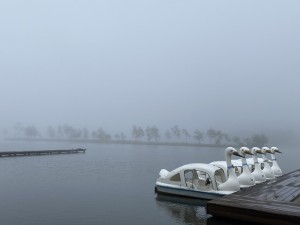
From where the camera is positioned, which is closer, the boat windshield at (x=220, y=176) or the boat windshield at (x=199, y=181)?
the boat windshield at (x=199, y=181)

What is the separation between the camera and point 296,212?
15711mm

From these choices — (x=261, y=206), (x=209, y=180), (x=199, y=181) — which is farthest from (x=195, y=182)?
(x=261, y=206)

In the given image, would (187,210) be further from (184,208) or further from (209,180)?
(209,180)

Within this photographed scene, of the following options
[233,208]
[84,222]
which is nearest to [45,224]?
[84,222]

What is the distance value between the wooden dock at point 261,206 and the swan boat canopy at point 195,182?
337 centimetres

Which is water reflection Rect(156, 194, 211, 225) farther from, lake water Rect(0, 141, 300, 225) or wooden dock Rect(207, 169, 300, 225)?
wooden dock Rect(207, 169, 300, 225)

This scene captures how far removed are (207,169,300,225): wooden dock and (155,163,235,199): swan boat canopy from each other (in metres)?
3.37

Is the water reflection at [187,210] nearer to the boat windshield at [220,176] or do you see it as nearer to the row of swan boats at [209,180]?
the row of swan boats at [209,180]

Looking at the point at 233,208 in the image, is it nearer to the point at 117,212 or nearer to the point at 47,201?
the point at 117,212

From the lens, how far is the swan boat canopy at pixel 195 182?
25109 millimetres

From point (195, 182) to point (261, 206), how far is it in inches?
397

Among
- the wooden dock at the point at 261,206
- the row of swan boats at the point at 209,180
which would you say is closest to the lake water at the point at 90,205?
the row of swan boats at the point at 209,180

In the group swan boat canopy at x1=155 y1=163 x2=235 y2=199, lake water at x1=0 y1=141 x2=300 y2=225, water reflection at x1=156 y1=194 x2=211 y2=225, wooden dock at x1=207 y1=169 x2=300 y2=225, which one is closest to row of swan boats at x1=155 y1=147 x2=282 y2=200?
swan boat canopy at x1=155 y1=163 x2=235 y2=199

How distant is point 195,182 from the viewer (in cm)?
2714
